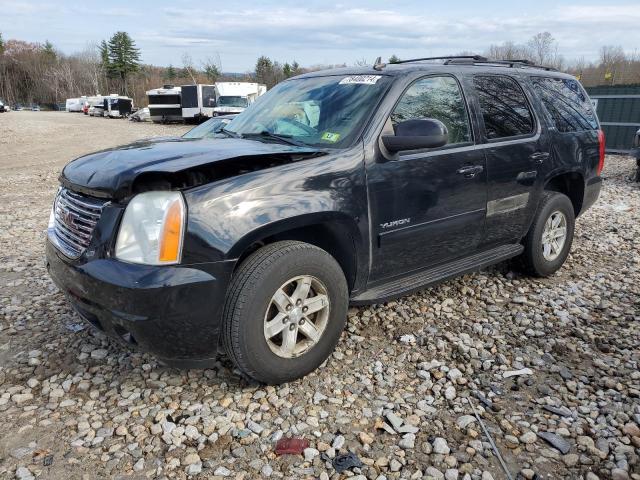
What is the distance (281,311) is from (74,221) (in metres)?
1.31

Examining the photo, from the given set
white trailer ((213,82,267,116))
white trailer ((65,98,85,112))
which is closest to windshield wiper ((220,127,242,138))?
white trailer ((213,82,267,116))

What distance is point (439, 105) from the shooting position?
374cm

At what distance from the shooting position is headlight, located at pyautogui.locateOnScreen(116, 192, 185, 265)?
2.52 m

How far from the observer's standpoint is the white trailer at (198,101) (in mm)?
33594

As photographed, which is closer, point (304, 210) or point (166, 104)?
point (304, 210)

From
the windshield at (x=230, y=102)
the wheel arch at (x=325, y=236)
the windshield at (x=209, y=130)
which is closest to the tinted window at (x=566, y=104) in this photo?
the wheel arch at (x=325, y=236)

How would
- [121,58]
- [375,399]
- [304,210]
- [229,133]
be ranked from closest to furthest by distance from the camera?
[304,210] → [375,399] → [229,133] → [121,58]

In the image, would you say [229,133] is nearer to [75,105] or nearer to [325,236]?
[325,236]

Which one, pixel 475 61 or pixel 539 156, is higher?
pixel 475 61

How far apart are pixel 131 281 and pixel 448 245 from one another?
232cm

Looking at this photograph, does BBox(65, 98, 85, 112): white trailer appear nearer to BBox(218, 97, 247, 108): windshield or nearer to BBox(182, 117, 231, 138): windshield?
BBox(218, 97, 247, 108): windshield

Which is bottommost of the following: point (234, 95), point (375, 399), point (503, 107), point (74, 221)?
point (375, 399)

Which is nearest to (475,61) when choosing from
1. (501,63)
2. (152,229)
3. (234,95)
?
(501,63)

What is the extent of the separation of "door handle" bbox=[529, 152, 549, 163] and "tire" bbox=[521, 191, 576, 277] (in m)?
0.39
